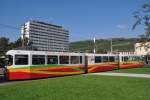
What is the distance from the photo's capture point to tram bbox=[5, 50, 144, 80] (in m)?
27.7

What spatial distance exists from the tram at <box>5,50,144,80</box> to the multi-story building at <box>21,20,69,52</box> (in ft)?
83.7

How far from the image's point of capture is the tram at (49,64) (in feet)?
90.9

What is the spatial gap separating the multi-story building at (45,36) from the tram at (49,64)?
25504mm

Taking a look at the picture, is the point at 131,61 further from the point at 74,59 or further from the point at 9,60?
the point at 9,60

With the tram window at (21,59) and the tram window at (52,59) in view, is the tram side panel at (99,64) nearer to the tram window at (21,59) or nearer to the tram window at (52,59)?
the tram window at (52,59)

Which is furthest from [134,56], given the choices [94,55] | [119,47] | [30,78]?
[119,47]

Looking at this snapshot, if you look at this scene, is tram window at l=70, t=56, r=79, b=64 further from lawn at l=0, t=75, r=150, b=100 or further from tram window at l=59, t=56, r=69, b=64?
lawn at l=0, t=75, r=150, b=100

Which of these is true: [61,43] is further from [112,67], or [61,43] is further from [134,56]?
[112,67]

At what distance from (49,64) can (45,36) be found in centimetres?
3983

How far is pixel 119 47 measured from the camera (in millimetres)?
139500

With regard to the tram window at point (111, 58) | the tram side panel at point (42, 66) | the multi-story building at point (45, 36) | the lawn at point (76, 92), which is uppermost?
the multi-story building at point (45, 36)

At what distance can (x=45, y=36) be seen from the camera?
7031 centimetres

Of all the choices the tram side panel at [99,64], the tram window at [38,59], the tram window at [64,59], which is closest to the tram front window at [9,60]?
the tram window at [38,59]

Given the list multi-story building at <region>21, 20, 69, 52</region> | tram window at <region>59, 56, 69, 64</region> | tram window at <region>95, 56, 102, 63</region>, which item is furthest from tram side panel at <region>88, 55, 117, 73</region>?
multi-story building at <region>21, 20, 69, 52</region>
